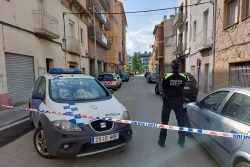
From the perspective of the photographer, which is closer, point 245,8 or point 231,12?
point 245,8

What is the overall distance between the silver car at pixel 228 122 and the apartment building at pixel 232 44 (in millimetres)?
6009

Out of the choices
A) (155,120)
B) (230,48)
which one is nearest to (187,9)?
(230,48)

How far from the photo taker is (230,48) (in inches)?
340

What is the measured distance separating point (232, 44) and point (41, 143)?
9.50 metres

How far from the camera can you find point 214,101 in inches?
122

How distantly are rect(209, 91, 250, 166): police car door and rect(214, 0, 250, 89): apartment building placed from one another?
248 inches

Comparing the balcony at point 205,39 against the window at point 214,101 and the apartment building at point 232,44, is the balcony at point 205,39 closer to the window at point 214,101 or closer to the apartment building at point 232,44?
the apartment building at point 232,44

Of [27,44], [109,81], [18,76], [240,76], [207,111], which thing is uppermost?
[27,44]

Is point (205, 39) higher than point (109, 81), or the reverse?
point (205, 39)

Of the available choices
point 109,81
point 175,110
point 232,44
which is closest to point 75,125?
point 175,110

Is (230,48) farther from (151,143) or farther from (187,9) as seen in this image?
(187,9)

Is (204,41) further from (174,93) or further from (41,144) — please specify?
(41,144)

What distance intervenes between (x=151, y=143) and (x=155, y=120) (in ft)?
5.74

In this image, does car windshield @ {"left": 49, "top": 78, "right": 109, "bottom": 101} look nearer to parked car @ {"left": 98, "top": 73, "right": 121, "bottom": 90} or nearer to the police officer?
the police officer
